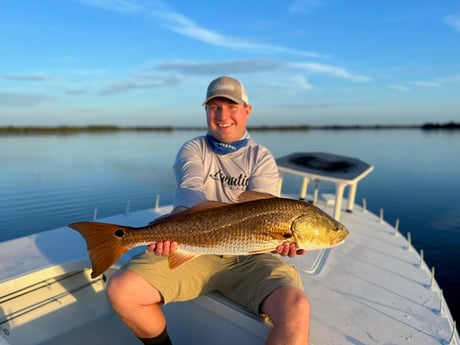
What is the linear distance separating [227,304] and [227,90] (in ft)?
7.48

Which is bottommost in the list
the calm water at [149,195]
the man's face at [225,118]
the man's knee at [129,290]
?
the calm water at [149,195]

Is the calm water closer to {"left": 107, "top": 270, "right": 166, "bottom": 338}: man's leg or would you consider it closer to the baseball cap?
the baseball cap

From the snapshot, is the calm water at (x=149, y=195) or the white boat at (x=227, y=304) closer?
the white boat at (x=227, y=304)

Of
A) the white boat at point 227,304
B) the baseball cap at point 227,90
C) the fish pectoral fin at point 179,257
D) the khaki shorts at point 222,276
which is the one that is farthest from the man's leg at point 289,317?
the baseball cap at point 227,90

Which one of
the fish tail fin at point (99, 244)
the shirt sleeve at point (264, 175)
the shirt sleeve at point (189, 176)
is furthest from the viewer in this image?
the shirt sleeve at point (264, 175)

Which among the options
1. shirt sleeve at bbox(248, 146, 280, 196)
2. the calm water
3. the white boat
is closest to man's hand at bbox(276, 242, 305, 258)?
the white boat

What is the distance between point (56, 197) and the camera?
15.5 metres

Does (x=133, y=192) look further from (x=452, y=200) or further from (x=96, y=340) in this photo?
(x=452, y=200)

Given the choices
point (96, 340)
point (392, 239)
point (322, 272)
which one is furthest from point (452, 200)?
point (96, 340)

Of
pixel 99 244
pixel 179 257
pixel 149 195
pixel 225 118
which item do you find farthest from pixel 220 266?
pixel 149 195

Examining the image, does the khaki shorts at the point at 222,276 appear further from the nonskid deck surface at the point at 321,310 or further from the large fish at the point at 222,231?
the large fish at the point at 222,231

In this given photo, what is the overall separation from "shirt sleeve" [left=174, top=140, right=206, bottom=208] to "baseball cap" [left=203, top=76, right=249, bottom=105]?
0.60m

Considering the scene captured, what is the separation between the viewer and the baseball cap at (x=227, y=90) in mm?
3717

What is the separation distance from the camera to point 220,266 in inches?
135
